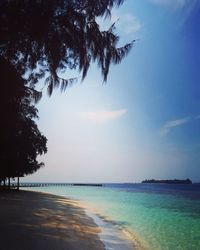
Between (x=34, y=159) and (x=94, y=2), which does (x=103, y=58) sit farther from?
(x=34, y=159)

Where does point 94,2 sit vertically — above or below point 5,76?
above

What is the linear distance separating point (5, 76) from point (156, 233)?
1183 cm

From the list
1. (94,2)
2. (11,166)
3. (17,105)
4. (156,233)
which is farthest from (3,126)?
(11,166)

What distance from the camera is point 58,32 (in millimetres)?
6156

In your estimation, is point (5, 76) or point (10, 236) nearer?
point (5, 76)

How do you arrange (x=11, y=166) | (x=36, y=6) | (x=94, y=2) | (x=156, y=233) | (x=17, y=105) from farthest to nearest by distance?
1. (x=11, y=166)
2. (x=156, y=233)
3. (x=17, y=105)
4. (x=94, y=2)
5. (x=36, y=6)

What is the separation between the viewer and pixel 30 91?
8.08 meters

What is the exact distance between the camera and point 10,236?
330 inches

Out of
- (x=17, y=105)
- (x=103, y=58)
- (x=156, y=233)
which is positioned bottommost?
(x=156, y=233)

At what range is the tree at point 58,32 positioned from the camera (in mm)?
5887

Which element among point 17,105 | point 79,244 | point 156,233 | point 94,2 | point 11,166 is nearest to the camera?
point 94,2

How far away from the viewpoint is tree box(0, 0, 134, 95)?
589 cm

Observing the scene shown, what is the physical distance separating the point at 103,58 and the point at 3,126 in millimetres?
3790

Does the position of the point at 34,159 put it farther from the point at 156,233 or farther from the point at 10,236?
the point at 10,236
